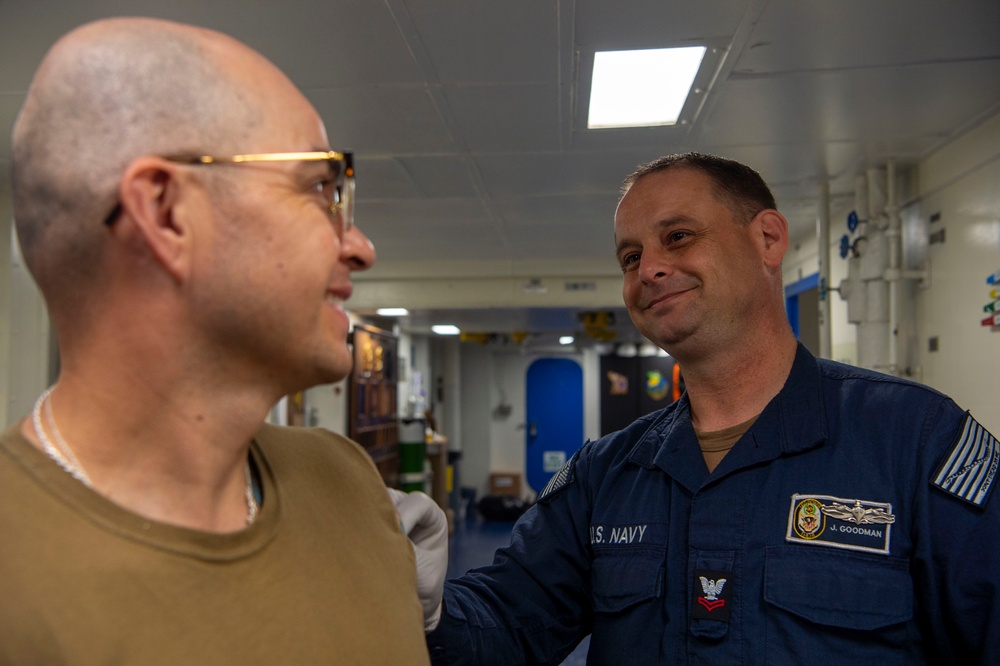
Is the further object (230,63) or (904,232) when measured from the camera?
(904,232)

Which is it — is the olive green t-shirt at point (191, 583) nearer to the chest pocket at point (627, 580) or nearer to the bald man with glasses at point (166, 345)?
the bald man with glasses at point (166, 345)

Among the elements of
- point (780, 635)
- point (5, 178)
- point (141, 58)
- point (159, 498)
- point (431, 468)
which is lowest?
point (431, 468)

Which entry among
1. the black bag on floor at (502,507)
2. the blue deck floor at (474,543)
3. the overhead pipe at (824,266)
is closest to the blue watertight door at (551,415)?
the black bag on floor at (502,507)

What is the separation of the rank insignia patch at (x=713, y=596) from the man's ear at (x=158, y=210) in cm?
114

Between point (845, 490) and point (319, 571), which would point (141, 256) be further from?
point (845, 490)

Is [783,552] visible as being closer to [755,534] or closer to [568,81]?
[755,534]

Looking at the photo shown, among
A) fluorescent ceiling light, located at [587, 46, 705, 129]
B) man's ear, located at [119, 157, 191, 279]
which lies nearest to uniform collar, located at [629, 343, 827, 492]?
man's ear, located at [119, 157, 191, 279]

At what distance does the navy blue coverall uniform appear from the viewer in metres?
1.38

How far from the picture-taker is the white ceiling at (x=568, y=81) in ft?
8.06

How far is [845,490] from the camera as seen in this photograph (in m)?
1.48

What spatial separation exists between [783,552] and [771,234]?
0.70m

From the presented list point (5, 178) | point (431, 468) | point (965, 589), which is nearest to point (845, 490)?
point (965, 589)

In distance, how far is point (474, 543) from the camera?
9.17 m

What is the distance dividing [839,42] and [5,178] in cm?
393
